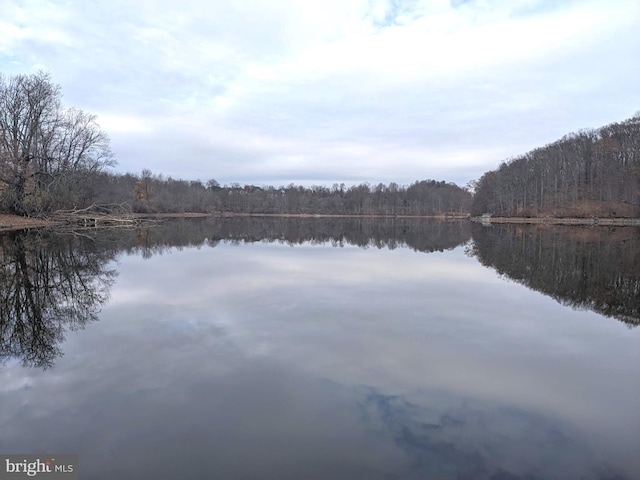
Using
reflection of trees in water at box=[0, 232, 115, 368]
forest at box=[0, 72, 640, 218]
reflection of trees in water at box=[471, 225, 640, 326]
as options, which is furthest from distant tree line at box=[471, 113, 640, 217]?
reflection of trees in water at box=[0, 232, 115, 368]

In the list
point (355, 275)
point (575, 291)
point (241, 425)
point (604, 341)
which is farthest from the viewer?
point (355, 275)

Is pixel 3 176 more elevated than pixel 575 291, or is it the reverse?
pixel 3 176

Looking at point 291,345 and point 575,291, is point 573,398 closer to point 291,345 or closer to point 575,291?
point 291,345

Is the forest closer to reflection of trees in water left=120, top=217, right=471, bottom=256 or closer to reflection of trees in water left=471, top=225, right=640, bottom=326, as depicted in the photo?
reflection of trees in water left=120, top=217, right=471, bottom=256

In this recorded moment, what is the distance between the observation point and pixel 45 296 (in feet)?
27.3

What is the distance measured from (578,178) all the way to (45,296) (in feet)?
288

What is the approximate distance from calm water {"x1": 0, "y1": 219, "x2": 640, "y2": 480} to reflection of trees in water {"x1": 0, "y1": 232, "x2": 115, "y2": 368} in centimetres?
5

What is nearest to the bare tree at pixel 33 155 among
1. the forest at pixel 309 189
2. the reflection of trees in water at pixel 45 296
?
the forest at pixel 309 189

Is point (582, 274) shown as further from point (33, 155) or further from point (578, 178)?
point (578, 178)

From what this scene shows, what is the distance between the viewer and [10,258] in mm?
12984

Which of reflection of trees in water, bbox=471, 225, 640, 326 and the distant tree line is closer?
reflection of trees in water, bbox=471, 225, 640, 326

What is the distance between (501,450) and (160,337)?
494 centimetres

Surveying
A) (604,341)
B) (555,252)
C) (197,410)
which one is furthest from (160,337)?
(555,252)

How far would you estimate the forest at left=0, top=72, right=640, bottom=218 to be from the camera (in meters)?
A: 31.5
